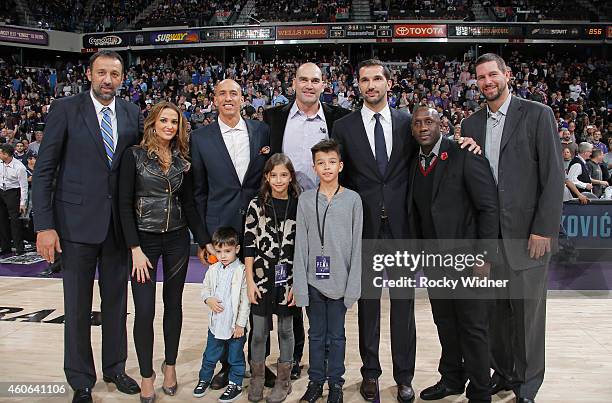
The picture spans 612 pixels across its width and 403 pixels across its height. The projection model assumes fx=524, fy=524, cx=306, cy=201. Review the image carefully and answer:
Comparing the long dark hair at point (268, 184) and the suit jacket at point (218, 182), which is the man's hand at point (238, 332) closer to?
the suit jacket at point (218, 182)

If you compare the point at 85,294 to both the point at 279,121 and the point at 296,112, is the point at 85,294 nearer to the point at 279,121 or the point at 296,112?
the point at 279,121

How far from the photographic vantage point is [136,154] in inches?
112

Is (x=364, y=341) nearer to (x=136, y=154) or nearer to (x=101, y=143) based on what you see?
(x=136, y=154)

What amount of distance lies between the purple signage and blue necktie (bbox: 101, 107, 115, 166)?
2325 centimetres

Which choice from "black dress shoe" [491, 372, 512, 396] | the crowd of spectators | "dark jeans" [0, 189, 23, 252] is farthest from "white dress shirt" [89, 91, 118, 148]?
the crowd of spectators

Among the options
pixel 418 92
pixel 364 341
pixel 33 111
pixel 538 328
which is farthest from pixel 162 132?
Result: pixel 33 111

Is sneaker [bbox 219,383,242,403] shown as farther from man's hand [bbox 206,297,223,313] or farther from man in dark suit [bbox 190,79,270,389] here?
man's hand [bbox 206,297,223,313]

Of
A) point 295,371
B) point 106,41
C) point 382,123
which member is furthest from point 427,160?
point 106,41

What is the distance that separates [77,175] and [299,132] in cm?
130

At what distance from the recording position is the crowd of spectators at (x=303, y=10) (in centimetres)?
2106

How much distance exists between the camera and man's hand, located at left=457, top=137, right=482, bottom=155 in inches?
107

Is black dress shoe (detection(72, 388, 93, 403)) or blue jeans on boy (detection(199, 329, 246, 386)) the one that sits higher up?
blue jeans on boy (detection(199, 329, 246, 386))

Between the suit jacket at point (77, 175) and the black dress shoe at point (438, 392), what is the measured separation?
202cm

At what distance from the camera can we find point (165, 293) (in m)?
2.99
